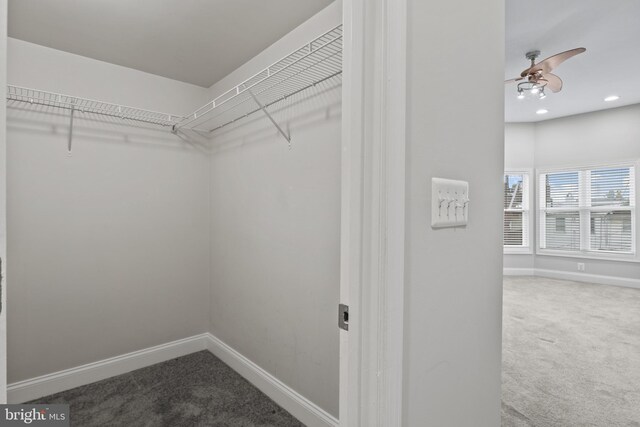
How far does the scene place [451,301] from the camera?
883 millimetres

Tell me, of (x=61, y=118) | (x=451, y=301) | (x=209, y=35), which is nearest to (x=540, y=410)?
(x=451, y=301)

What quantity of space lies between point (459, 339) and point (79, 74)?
2.80 meters

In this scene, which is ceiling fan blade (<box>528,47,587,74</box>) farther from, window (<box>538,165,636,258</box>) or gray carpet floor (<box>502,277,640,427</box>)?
window (<box>538,165,636,258</box>)

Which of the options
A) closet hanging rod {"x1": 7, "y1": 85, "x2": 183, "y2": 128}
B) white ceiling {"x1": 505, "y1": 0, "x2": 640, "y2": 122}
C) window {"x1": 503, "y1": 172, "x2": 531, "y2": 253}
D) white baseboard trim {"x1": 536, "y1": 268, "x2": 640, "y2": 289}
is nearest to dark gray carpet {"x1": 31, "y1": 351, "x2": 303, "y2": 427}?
closet hanging rod {"x1": 7, "y1": 85, "x2": 183, "y2": 128}

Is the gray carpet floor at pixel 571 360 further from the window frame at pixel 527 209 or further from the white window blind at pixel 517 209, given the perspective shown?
the white window blind at pixel 517 209

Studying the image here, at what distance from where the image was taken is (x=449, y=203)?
852 millimetres

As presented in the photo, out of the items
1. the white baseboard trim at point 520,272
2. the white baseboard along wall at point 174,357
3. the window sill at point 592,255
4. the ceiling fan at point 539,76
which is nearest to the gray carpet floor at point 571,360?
the window sill at point 592,255

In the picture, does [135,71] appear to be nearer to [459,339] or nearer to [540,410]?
[459,339]

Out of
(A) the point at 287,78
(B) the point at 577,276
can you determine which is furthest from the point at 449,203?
(B) the point at 577,276

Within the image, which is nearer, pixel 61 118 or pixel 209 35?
pixel 209 35

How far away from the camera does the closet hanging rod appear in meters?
1.99

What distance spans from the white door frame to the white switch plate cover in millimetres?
130

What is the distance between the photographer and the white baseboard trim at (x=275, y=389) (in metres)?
1.77

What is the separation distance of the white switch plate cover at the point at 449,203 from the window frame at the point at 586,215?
557 centimetres
